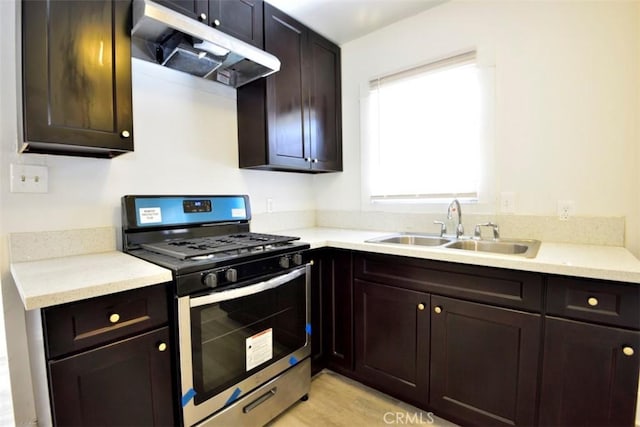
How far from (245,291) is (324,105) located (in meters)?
1.58

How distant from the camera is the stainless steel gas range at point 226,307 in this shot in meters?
1.23

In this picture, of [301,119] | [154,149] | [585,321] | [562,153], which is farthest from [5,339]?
[562,153]

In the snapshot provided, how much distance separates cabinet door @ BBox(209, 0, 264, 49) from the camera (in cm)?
165

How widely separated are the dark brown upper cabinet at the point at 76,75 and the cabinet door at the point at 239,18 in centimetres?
48

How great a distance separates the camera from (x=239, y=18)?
5.76ft

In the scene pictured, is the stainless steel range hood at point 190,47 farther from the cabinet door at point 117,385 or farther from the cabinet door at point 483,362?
the cabinet door at point 483,362

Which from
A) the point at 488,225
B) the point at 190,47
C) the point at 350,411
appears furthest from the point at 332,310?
the point at 190,47

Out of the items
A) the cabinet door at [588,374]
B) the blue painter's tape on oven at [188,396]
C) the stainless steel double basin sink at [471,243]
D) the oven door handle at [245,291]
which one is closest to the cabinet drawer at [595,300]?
the cabinet door at [588,374]

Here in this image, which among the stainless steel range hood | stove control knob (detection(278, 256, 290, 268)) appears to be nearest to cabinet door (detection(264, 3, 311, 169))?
the stainless steel range hood

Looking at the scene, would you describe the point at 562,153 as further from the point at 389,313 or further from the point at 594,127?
the point at 389,313

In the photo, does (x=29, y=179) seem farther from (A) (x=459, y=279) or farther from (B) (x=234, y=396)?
(A) (x=459, y=279)

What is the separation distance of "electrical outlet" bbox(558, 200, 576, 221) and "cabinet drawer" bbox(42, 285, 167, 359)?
1.98 metres

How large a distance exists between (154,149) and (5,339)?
107 cm

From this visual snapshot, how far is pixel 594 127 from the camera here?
1.57m
